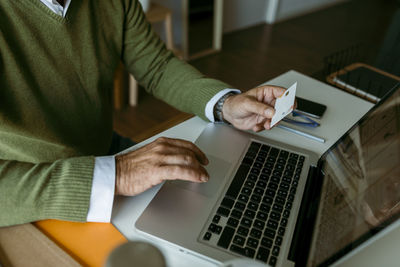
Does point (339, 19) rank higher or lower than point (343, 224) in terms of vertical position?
lower

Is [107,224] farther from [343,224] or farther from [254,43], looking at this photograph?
[254,43]

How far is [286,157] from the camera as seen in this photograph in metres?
0.77

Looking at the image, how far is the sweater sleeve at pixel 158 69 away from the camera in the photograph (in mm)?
934

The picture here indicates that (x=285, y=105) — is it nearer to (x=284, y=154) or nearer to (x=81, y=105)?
(x=284, y=154)

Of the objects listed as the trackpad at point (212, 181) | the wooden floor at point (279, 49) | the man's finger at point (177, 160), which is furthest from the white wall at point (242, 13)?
the man's finger at point (177, 160)

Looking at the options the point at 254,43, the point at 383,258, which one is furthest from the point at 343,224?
the point at 254,43

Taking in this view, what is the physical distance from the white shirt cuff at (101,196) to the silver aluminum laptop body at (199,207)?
0.22 ft

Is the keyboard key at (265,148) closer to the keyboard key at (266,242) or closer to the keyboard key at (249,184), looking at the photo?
the keyboard key at (249,184)

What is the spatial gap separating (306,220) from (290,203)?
4 cm

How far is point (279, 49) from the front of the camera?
11.1 ft

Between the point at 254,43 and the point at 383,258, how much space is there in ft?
10.3

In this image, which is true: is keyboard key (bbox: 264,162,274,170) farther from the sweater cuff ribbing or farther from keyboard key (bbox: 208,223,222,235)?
the sweater cuff ribbing

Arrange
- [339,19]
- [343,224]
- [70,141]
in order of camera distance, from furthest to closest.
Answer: [339,19]
[70,141]
[343,224]

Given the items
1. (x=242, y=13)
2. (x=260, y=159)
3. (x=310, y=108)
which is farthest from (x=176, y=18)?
(x=260, y=159)
